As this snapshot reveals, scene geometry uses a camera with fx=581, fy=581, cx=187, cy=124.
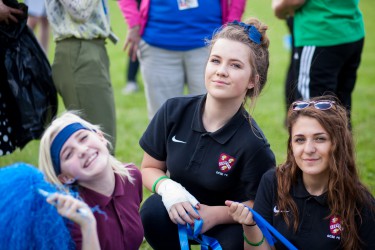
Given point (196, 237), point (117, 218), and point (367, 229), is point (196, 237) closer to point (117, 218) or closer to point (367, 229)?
point (117, 218)

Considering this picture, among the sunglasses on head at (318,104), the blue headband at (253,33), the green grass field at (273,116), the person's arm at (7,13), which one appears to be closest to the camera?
the sunglasses on head at (318,104)

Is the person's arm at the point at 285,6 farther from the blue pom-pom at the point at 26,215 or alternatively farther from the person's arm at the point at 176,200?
the blue pom-pom at the point at 26,215

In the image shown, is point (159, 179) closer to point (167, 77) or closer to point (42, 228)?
point (42, 228)

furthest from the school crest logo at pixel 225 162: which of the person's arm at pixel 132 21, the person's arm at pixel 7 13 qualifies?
A: the person's arm at pixel 132 21

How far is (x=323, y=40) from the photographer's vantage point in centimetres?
368

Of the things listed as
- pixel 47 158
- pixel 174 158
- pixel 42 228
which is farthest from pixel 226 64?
pixel 42 228

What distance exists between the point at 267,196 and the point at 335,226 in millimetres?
319

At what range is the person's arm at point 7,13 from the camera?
3.06 meters

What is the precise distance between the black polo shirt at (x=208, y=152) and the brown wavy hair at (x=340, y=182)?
20cm

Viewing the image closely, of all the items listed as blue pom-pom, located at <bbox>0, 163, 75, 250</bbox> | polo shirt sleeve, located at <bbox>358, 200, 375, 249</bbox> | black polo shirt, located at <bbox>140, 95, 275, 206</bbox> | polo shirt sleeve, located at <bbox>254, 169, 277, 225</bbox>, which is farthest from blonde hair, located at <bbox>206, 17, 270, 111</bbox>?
blue pom-pom, located at <bbox>0, 163, 75, 250</bbox>

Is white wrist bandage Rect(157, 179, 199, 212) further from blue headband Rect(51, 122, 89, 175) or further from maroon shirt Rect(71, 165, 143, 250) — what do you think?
blue headband Rect(51, 122, 89, 175)

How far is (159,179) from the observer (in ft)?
9.17

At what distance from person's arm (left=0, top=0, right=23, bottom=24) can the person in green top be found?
5.52 ft

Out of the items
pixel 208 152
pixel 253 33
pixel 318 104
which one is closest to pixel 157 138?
pixel 208 152
